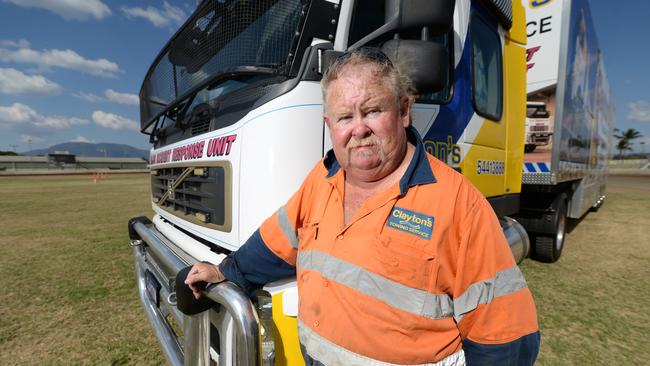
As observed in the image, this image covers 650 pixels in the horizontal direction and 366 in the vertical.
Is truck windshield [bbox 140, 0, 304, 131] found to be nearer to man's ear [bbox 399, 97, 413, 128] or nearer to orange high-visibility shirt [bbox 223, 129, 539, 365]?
man's ear [bbox 399, 97, 413, 128]

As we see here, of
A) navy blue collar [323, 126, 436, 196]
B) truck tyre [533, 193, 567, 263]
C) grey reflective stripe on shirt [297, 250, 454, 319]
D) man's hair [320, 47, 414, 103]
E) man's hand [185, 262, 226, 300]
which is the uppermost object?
man's hair [320, 47, 414, 103]

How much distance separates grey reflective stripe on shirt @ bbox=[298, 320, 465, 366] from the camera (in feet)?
3.36

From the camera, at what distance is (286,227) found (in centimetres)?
135

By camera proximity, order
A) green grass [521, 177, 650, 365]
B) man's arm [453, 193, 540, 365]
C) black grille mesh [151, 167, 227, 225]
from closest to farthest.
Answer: man's arm [453, 193, 540, 365]
black grille mesh [151, 167, 227, 225]
green grass [521, 177, 650, 365]

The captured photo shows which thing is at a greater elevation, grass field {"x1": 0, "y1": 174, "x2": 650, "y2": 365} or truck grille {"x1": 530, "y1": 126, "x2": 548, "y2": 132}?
truck grille {"x1": 530, "y1": 126, "x2": 548, "y2": 132}

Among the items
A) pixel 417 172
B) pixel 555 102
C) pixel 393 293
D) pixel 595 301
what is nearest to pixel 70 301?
pixel 393 293

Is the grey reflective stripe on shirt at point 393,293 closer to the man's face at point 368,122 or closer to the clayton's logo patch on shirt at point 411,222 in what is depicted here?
the clayton's logo patch on shirt at point 411,222

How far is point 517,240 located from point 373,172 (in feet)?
6.78

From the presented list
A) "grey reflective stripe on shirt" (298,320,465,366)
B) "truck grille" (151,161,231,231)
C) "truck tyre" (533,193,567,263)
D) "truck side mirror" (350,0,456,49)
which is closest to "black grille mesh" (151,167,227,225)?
"truck grille" (151,161,231,231)

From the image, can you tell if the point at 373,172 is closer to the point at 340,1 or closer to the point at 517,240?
the point at 340,1

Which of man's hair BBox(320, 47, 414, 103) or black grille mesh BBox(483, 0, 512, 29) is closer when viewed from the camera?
man's hair BBox(320, 47, 414, 103)

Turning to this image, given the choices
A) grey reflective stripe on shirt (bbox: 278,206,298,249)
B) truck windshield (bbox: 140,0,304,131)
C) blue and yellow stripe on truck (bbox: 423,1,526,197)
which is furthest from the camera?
blue and yellow stripe on truck (bbox: 423,1,526,197)

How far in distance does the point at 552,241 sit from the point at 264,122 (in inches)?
174

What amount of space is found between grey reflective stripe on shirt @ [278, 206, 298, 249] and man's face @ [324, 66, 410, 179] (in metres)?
0.37
